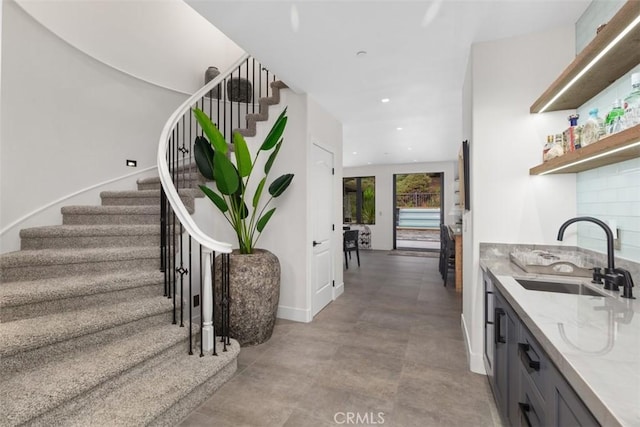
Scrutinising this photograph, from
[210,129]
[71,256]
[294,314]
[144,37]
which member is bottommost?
[294,314]

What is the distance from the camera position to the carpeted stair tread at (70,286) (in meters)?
1.91

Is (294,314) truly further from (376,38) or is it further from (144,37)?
(144,37)

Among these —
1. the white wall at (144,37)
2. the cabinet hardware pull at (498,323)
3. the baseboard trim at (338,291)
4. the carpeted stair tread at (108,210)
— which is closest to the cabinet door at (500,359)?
the cabinet hardware pull at (498,323)

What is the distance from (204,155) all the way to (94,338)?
1.71m

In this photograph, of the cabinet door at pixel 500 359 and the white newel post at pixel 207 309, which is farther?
the white newel post at pixel 207 309

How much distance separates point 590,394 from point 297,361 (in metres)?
2.21

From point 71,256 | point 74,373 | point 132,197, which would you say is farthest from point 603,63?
point 132,197

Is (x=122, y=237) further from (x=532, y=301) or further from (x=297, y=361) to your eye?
(x=532, y=301)

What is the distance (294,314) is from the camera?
3471 mm

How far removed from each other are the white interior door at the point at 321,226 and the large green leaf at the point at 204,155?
3.87 feet

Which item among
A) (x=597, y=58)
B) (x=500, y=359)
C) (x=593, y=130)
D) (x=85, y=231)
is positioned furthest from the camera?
(x=85, y=231)

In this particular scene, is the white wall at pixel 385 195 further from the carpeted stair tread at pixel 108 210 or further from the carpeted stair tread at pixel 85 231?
the carpeted stair tread at pixel 85 231

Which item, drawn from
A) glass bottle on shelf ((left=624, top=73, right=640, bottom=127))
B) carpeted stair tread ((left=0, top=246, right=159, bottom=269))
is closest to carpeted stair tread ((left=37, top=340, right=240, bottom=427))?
carpeted stair tread ((left=0, top=246, right=159, bottom=269))

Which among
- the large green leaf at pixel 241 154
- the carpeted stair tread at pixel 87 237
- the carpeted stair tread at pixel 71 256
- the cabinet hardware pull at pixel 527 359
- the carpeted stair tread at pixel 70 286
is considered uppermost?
the large green leaf at pixel 241 154
